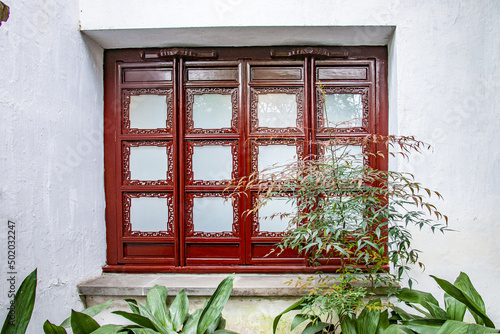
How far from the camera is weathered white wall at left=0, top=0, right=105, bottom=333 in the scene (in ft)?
5.31

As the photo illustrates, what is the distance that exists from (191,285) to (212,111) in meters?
1.22

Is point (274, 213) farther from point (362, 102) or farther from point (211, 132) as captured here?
point (362, 102)

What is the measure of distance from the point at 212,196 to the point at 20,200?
1133mm

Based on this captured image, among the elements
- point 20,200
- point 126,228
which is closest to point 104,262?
point 126,228

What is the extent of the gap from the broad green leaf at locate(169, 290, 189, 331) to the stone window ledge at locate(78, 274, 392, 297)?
0.13m

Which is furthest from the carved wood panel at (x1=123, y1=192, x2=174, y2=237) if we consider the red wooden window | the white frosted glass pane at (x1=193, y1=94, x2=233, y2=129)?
the white frosted glass pane at (x1=193, y1=94, x2=233, y2=129)

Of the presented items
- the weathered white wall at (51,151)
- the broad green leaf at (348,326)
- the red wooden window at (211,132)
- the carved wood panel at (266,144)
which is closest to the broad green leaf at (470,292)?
the broad green leaf at (348,326)

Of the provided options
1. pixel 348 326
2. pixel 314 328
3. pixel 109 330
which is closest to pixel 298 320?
pixel 314 328

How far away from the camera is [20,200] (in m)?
1.65

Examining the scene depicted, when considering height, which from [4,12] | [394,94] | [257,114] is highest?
[4,12]

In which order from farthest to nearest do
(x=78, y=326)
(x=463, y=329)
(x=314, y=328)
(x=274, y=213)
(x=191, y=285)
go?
(x=274, y=213), (x=191, y=285), (x=314, y=328), (x=78, y=326), (x=463, y=329)

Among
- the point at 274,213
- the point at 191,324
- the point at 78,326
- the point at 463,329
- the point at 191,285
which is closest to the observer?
the point at 463,329

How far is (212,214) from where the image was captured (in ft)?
7.50

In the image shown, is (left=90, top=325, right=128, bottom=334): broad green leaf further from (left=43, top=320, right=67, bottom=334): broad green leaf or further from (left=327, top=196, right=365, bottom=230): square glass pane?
(left=327, top=196, right=365, bottom=230): square glass pane
